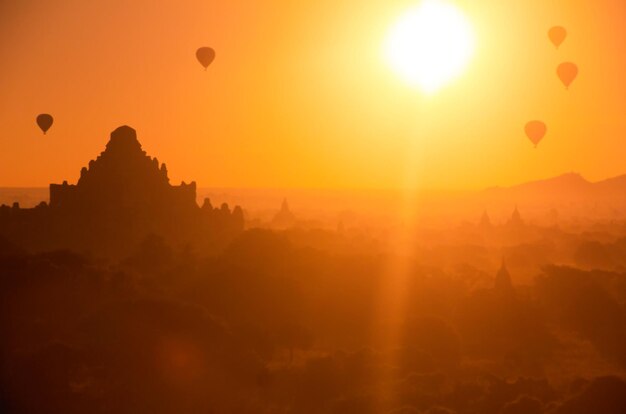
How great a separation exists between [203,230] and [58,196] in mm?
19067

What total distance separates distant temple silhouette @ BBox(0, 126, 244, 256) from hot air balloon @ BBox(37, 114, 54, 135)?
868cm

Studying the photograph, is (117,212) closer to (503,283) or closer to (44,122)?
→ (44,122)

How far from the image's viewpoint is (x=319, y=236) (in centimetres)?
12031

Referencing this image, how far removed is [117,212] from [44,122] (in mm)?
17124

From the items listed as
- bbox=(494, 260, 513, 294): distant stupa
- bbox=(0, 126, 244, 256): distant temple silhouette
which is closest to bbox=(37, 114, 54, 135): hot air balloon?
bbox=(0, 126, 244, 256): distant temple silhouette

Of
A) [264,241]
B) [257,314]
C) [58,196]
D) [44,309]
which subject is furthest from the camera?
[58,196]

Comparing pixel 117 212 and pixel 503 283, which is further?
pixel 117 212

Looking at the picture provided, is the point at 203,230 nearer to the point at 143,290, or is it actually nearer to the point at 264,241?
the point at 264,241

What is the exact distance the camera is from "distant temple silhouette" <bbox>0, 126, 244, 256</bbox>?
3511 inches

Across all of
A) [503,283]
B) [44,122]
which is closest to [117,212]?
[44,122]

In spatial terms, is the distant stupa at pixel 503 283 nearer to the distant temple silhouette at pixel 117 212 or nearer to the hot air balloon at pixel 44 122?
the distant temple silhouette at pixel 117 212

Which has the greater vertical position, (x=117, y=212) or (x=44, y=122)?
(x=44, y=122)

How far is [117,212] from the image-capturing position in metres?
92.1

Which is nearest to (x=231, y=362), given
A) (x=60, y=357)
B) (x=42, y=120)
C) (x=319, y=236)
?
(x=60, y=357)
